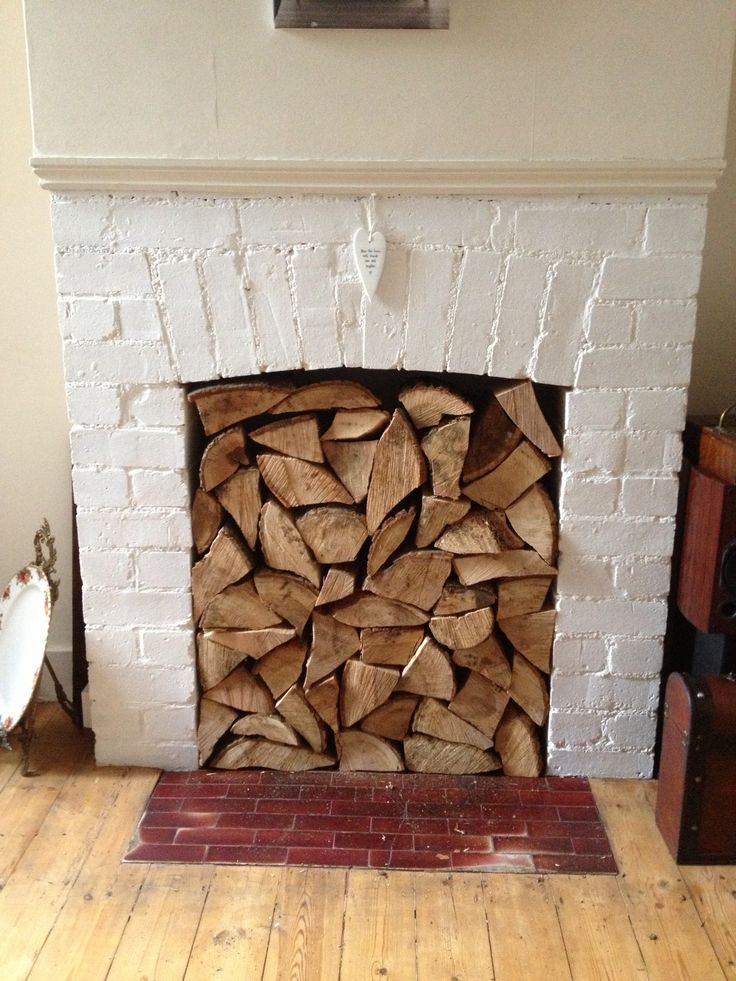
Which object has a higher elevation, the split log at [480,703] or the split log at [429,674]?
the split log at [429,674]

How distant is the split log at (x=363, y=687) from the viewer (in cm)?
216

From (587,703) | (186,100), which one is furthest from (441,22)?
(587,703)

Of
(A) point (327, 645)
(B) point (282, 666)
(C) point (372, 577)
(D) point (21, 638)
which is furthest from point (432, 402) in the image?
(D) point (21, 638)

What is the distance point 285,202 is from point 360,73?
292 millimetres

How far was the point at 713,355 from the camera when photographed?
232 cm

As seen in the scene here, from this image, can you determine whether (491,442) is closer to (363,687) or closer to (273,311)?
(273,311)

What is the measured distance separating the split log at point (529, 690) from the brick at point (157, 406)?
38.4 inches

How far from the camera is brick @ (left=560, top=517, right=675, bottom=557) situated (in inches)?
80.9

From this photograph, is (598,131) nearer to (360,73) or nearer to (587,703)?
(360,73)

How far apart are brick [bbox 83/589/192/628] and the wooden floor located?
459mm

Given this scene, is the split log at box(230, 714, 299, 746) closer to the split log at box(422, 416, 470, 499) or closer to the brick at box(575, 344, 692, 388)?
the split log at box(422, 416, 470, 499)

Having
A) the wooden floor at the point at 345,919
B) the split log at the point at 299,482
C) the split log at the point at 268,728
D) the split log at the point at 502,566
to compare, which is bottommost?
the wooden floor at the point at 345,919

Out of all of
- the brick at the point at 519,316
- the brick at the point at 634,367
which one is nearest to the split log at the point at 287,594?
the brick at the point at 519,316

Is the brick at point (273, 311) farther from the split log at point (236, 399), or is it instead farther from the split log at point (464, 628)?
the split log at point (464, 628)
